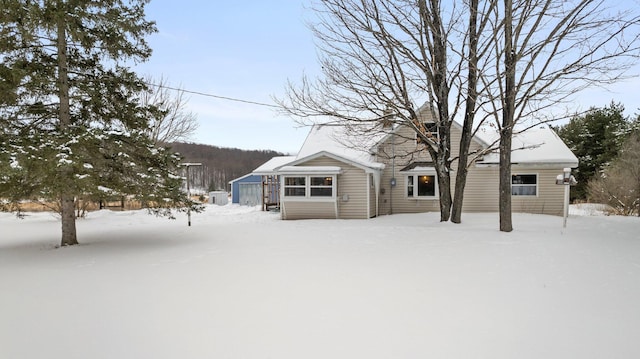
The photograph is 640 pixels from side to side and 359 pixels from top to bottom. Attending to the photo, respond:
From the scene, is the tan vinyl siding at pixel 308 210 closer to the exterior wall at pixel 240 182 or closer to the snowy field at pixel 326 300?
the snowy field at pixel 326 300

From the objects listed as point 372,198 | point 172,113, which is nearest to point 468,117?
point 372,198

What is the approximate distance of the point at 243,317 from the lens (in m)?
3.83

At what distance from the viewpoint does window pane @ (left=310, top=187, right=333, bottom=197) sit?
15.5m

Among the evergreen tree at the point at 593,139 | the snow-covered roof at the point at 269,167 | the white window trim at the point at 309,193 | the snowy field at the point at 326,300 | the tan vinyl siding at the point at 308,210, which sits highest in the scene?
the evergreen tree at the point at 593,139

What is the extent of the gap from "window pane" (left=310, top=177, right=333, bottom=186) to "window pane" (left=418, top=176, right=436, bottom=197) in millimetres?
4427

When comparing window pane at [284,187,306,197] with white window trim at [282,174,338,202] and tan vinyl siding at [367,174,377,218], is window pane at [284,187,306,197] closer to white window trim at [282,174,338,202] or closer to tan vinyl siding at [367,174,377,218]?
white window trim at [282,174,338,202]

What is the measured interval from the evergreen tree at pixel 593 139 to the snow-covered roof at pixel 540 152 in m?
13.5

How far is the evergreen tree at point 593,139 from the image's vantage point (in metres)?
27.9

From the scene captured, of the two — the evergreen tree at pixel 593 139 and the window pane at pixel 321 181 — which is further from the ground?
the evergreen tree at pixel 593 139

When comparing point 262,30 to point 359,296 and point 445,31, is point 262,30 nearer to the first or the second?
point 445,31

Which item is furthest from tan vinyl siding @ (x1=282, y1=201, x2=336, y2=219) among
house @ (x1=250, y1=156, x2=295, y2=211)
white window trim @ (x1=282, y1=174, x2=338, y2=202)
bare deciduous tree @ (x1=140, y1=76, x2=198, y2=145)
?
bare deciduous tree @ (x1=140, y1=76, x2=198, y2=145)

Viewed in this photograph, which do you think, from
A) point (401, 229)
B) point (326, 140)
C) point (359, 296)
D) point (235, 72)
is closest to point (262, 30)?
point (235, 72)

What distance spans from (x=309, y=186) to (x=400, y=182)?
4537mm

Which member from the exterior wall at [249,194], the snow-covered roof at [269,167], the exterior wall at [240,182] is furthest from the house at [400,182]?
the exterior wall at [240,182]
